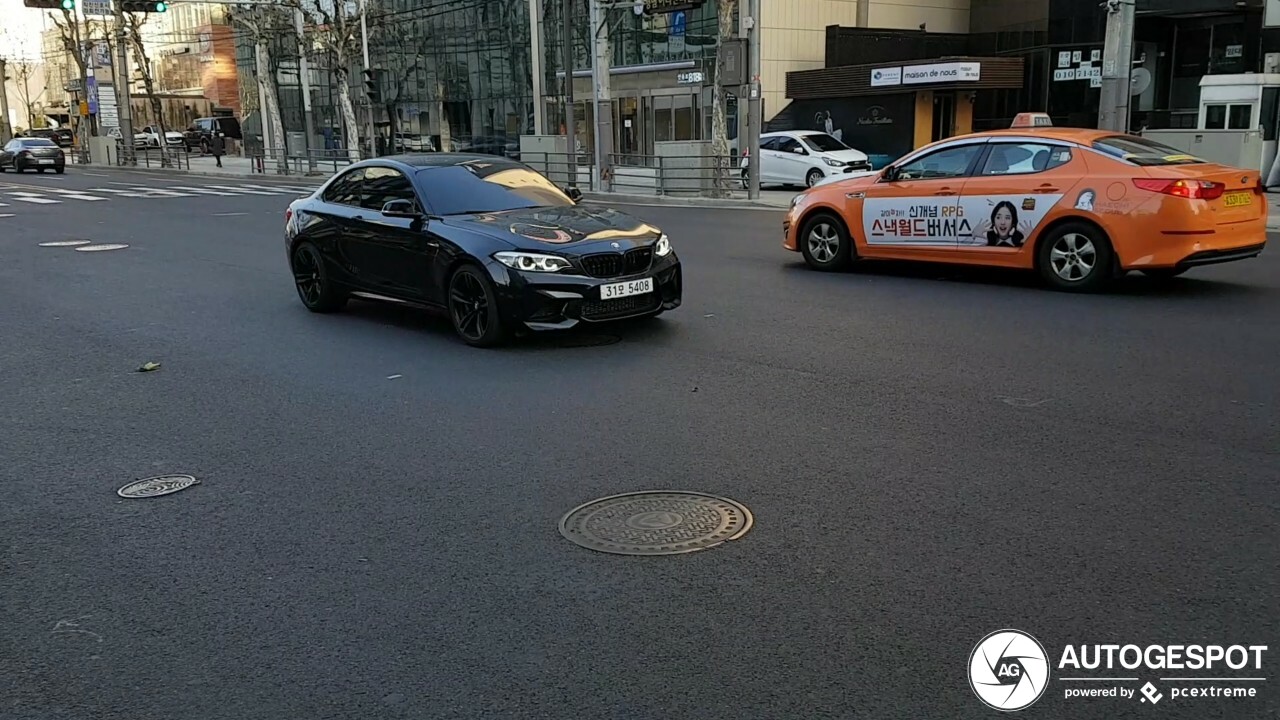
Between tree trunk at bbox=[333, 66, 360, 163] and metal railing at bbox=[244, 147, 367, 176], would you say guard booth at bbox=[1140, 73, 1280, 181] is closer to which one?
tree trunk at bbox=[333, 66, 360, 163]

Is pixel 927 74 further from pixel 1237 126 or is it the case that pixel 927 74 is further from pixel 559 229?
pixel 559 229

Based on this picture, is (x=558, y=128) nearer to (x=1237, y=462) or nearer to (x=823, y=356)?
(x=823, y=356)

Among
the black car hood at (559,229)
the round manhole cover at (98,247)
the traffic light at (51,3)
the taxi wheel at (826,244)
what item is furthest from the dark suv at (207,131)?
the black car hood at (559,229)

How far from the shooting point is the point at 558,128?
44.0 meters

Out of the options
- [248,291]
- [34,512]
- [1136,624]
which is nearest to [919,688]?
[1136,624]

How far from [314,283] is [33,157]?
43451 mm

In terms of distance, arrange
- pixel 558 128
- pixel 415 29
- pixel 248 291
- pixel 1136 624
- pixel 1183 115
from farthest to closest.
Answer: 1. pixel 415 29
2. pixel 558 128
3. pixel 1183 115
4. pixel 248 291
5. pixel 1136 624

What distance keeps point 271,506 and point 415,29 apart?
48.2m

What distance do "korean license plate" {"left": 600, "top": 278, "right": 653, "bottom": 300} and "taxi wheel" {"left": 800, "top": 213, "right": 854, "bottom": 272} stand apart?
4.29 metres

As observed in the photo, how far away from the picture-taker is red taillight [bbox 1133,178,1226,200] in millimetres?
9680

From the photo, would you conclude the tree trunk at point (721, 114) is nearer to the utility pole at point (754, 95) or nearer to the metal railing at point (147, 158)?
the utility pole at point (754, 95)

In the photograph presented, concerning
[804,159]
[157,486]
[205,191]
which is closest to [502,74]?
[205,191]

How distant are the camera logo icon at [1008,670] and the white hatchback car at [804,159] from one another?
78.6 ft

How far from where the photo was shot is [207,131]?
67875 millimetres
